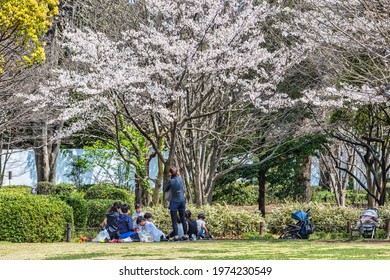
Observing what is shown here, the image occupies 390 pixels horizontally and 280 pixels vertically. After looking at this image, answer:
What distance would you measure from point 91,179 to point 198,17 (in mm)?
19746

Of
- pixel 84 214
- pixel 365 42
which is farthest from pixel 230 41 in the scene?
pixel 84 214

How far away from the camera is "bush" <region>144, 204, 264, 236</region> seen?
20641mm

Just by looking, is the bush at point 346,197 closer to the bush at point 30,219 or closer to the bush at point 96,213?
the bush at point 96,213

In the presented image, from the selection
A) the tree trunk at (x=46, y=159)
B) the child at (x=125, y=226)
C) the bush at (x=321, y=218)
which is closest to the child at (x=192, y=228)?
the child at (x=125, y=226)

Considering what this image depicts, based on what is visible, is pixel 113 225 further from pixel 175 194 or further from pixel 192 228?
pixel 175 194

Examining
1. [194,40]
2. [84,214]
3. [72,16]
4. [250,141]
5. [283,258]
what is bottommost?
[283,258]

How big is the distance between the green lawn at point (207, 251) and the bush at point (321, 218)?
567 cm

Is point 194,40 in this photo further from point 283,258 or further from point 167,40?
point 283,258

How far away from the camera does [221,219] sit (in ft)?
68.8

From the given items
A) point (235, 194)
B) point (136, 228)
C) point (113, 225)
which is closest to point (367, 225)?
point (136, 228)

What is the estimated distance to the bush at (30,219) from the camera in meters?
18.2

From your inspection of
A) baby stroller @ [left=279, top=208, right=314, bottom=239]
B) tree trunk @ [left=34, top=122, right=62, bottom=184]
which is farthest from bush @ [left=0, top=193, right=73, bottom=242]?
tree trunk @ [left=34, top=122, right=62, bottom=184]

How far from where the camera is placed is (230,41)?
19984 millimetres

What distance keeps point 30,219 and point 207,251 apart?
605cm
